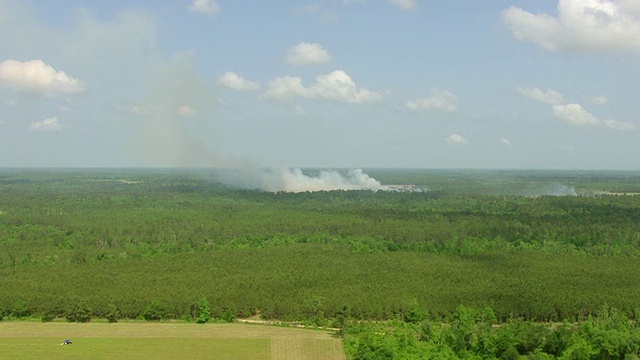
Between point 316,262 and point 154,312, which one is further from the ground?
point 316,262

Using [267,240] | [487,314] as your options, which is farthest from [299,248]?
[487,314]

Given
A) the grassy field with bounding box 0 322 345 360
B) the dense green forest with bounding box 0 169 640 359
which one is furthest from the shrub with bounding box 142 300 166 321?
the grassy field with bounding box 0 322 345 360

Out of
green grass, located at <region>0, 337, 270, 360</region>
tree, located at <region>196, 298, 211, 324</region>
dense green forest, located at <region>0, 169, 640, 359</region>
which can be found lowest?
green grass, located at <region>0, 337, 270, 360</region>

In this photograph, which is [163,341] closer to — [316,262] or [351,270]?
[351,270]

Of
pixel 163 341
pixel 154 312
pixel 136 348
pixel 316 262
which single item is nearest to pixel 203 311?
pixel 154 312

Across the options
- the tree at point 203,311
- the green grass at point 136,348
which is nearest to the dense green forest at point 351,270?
the tree at point 203,311

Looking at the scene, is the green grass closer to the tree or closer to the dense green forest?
the tree
